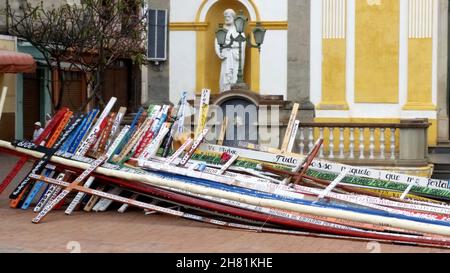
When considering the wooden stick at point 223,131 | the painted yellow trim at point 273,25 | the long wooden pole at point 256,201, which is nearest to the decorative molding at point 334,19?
the painted yellow trim at point 273,25

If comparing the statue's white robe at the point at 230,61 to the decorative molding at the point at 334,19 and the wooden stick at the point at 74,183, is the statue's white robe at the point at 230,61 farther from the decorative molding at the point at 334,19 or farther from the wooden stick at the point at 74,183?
the wooden stick at the point at 74,183

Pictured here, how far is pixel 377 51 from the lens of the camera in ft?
60.3

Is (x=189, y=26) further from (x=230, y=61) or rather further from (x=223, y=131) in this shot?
(x=223, y=131)

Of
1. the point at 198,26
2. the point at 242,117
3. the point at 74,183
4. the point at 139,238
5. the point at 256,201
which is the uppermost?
the point at 198,26

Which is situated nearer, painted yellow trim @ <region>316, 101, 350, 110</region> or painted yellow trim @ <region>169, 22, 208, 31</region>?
painted yellow trim @ <region>316, 101, 350, 110</region>

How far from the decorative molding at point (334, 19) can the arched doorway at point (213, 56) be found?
4.91 feet

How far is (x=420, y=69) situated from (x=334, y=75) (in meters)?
1.67

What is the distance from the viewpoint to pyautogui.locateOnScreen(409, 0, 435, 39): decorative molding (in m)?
18.3

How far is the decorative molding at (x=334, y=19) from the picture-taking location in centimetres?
1847

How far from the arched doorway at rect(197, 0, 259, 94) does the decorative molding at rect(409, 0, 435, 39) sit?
3.13 metres

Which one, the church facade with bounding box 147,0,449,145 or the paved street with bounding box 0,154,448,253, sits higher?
the church facade with bounding box 147,0,449,145

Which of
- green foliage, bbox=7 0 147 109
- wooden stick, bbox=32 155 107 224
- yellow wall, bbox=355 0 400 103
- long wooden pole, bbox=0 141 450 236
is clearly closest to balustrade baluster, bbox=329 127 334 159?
yellow wall, bbox=355 0 400 103

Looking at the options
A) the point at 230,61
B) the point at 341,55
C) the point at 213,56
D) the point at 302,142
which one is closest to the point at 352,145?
the point at 302,142

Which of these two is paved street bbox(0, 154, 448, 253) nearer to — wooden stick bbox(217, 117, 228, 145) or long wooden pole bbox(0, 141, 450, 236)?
long wooden pole bbox(0, 141, 450, 236)
